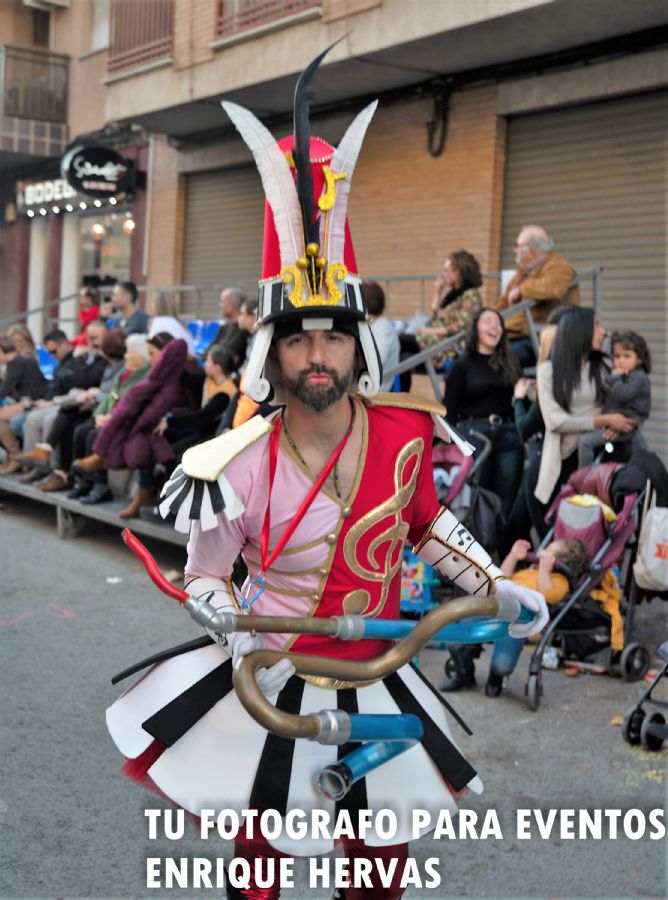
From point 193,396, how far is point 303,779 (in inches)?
290

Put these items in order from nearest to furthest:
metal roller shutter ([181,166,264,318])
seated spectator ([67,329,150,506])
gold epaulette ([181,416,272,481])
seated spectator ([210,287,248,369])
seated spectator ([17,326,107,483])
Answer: gold epaulette ([181,416,272,481]) → seated spectator ([210,287,248,369]) → seated spectator ([67,329,150,506]) → seated spectator ([17,326,107,483]) → metal roller shutter ([181,166,264,318])

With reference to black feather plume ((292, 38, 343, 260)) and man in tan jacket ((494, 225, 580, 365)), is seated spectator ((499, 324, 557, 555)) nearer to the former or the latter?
man in tan jacket ((494, 225, 580, 365))

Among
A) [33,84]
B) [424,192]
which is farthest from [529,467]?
[33,84]

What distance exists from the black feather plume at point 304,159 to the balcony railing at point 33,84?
22.0 metres

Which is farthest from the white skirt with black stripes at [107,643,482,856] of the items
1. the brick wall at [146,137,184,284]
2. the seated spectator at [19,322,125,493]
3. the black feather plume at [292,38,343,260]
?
the brick wall at [146,137,184,284]

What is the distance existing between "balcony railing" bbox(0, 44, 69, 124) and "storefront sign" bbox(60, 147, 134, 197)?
3.96m

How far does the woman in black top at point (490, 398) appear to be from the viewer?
7812 millimetres

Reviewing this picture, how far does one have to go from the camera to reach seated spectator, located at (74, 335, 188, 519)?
942 centimetres

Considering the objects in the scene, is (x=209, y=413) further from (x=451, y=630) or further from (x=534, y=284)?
(x=451, y=630)

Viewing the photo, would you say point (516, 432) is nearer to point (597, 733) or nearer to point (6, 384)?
point (597, 733)

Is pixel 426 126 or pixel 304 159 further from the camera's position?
pixel 426 126

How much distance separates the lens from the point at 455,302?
29.3 feet

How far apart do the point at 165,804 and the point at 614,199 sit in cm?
877

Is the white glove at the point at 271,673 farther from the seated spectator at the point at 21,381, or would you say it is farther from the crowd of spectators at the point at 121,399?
the seated spectator at the point at 21,381
